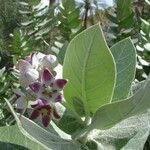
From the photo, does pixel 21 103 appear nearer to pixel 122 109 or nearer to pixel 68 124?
pixel 68 124

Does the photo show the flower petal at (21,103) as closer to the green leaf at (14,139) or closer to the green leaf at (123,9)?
the green leaf at (14,139)

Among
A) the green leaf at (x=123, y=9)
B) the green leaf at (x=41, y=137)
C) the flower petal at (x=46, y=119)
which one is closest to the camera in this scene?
the green leaf at (x=41, y=137)

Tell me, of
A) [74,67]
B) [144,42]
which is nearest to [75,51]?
[74,67]

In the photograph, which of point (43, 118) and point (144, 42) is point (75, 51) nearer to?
point (43, 118)

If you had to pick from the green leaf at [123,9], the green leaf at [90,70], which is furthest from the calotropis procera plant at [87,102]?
the green leaf at [123,9]

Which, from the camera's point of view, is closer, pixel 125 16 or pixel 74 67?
pixel 74 67

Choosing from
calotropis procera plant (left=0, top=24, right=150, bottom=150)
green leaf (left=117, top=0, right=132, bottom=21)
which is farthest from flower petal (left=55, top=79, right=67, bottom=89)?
green leaf (left=117, top=0, right=132, bottom=21)
